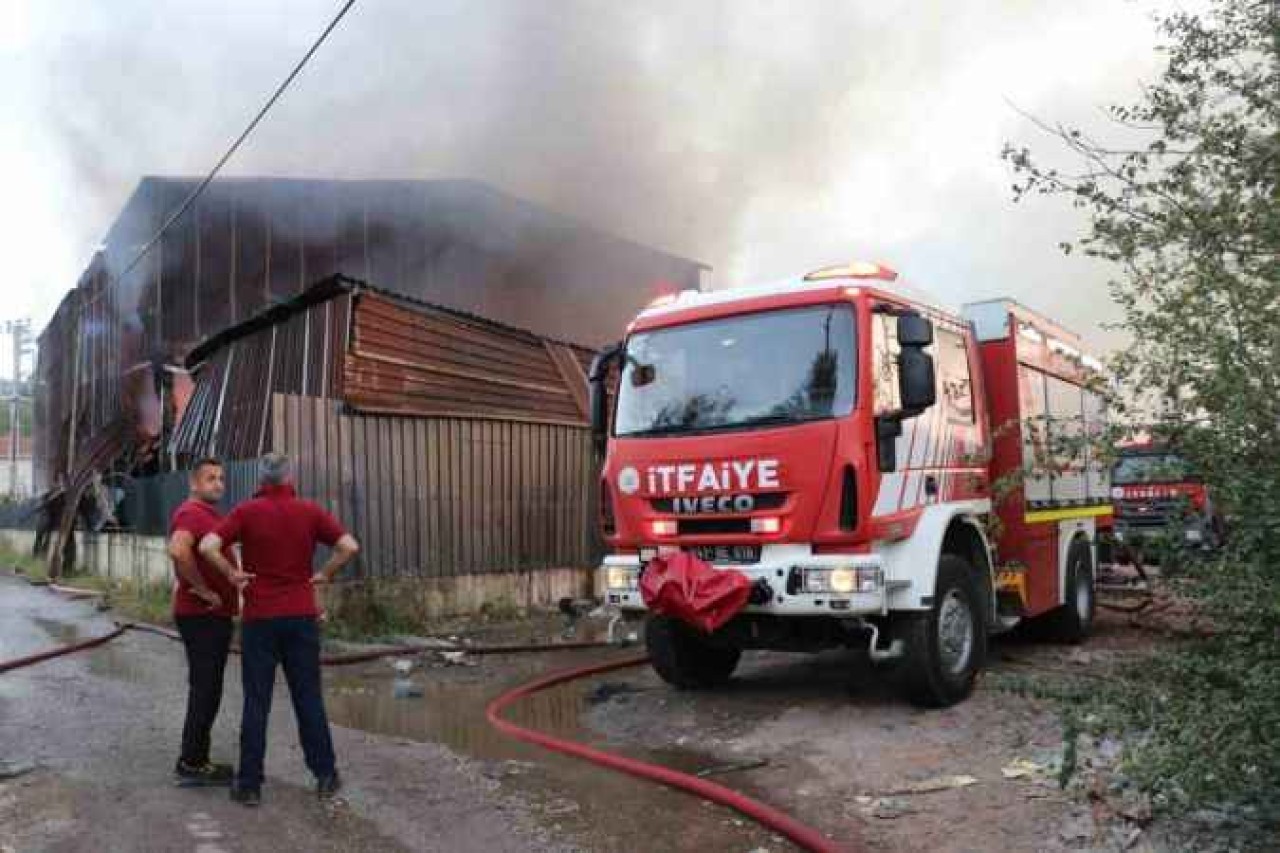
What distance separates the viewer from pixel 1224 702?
10.5 ft

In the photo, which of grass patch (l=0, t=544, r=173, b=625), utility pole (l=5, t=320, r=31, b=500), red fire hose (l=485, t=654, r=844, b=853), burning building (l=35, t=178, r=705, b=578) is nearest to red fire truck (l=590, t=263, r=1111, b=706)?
red fire hose (l=485, t=654, r=844, b=853)

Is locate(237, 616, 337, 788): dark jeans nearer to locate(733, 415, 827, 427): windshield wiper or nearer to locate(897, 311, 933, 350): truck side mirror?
locate(733, 415, 827, 427): windshield wiper

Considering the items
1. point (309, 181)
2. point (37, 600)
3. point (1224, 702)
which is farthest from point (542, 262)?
point (1224, 702)

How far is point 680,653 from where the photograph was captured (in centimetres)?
700

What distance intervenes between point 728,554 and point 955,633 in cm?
165

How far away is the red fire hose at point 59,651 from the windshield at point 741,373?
5401 millimetres

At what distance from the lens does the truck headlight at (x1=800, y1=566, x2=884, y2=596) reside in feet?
18.6

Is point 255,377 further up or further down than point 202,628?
further up

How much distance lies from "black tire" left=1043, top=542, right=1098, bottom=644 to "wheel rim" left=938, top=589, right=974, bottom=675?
99.0 inches

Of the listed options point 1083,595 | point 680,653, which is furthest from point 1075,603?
point 680,653

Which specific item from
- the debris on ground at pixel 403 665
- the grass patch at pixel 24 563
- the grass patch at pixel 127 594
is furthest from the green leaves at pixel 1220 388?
the grass patch at pixel 24 563

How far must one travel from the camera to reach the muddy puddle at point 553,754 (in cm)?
430

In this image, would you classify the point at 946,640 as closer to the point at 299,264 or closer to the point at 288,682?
the point at 288,682

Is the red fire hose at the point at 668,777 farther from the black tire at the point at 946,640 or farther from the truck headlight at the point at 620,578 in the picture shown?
the black tire at the point at 946,640
